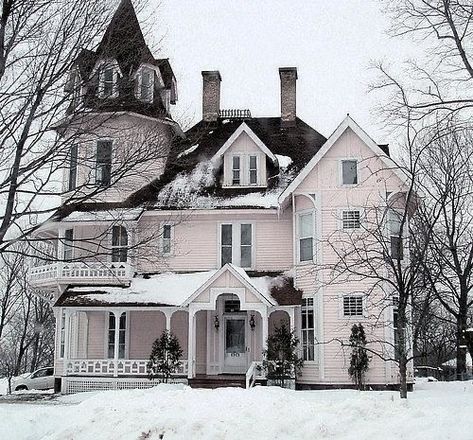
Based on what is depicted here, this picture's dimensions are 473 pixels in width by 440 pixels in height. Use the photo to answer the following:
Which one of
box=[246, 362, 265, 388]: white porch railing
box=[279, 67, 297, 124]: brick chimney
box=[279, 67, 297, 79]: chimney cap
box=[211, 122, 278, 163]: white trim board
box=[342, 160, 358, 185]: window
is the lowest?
box=[246, 362, 265, 388]: white porch railing

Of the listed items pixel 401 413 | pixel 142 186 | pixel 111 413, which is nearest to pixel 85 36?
pixel 111 413

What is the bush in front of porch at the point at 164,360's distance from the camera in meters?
25.1

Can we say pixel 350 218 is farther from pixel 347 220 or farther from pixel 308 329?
pixel 308 329

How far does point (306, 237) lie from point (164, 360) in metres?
6.79

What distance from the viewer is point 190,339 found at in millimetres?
25312

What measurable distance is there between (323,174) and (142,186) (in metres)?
7.55

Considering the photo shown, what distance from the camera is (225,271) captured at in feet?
82.7

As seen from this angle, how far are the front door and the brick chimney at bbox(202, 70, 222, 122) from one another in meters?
9.81

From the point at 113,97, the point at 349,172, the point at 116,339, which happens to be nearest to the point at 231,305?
the point at 116,339

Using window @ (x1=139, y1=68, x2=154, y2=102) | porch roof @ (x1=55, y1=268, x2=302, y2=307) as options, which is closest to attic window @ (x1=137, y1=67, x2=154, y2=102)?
window @ (x1=139, y1=68, x2=154, y2=102)

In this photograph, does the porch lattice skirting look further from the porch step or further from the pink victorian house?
the porch step

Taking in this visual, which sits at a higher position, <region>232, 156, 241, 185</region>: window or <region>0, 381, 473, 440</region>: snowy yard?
<region>232, 156, 241, 185</region>: window

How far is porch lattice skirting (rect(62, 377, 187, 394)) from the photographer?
2530 cm

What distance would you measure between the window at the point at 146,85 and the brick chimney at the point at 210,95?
1582 cm
